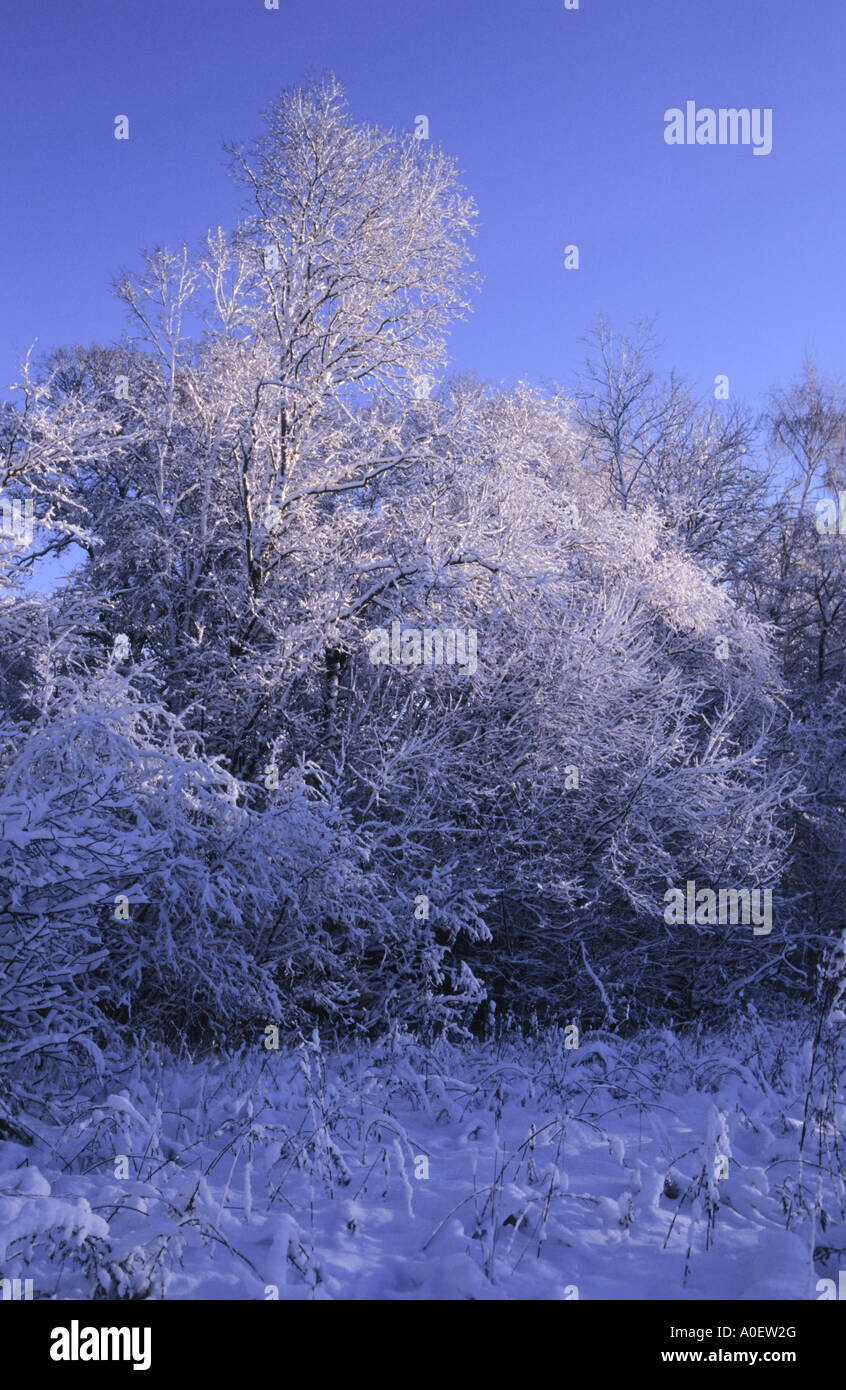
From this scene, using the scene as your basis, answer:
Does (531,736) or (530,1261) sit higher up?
(531,736)

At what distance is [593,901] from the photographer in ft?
32.8

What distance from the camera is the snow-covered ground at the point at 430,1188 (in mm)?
3064

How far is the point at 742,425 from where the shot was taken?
67.2 ft

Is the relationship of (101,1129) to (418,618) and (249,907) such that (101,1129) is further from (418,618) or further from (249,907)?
(418,618)

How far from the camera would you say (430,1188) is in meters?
3.91

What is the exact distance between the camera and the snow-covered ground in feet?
10.1

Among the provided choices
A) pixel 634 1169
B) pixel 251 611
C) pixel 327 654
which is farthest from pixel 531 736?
pixel 634 1169

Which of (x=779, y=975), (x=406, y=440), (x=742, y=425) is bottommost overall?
A: (x=779, y=975)

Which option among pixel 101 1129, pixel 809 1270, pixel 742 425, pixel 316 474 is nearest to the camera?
pixel 809 1270

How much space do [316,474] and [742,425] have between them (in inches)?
507

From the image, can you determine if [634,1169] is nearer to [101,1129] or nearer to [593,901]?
[101,1129]
